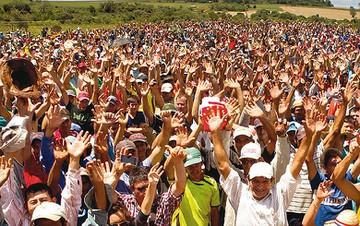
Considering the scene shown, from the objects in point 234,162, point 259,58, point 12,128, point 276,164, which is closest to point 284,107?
point 234,162

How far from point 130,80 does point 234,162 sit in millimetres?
4672

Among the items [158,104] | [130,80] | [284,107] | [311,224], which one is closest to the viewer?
[311,224]

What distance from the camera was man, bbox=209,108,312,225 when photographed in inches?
183

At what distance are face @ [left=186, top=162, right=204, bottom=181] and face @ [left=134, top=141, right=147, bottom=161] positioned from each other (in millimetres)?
941

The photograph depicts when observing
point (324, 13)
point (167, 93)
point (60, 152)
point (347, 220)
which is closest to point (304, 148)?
point (347, 220)

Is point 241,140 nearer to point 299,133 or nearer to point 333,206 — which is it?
point 299,133

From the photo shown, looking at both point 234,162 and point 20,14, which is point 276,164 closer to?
point 234,162

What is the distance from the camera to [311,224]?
5066mm

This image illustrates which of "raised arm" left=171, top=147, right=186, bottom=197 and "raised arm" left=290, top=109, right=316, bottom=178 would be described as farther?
"raised arm" left=171, top=147, right=186, bottom=197

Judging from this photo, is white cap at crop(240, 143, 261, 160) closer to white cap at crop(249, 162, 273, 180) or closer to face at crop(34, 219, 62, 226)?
white cap at crop(249, 162, 273, 180)

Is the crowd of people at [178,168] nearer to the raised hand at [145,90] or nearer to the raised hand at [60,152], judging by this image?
the raised hand at [60,152]

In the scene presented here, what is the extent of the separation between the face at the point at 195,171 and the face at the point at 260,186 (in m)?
0.94

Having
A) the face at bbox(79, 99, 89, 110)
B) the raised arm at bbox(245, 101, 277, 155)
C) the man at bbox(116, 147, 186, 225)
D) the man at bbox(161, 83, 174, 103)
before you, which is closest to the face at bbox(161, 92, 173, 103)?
the man at bbox(161, 83, 174, 103)

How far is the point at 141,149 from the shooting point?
636 centimetres
